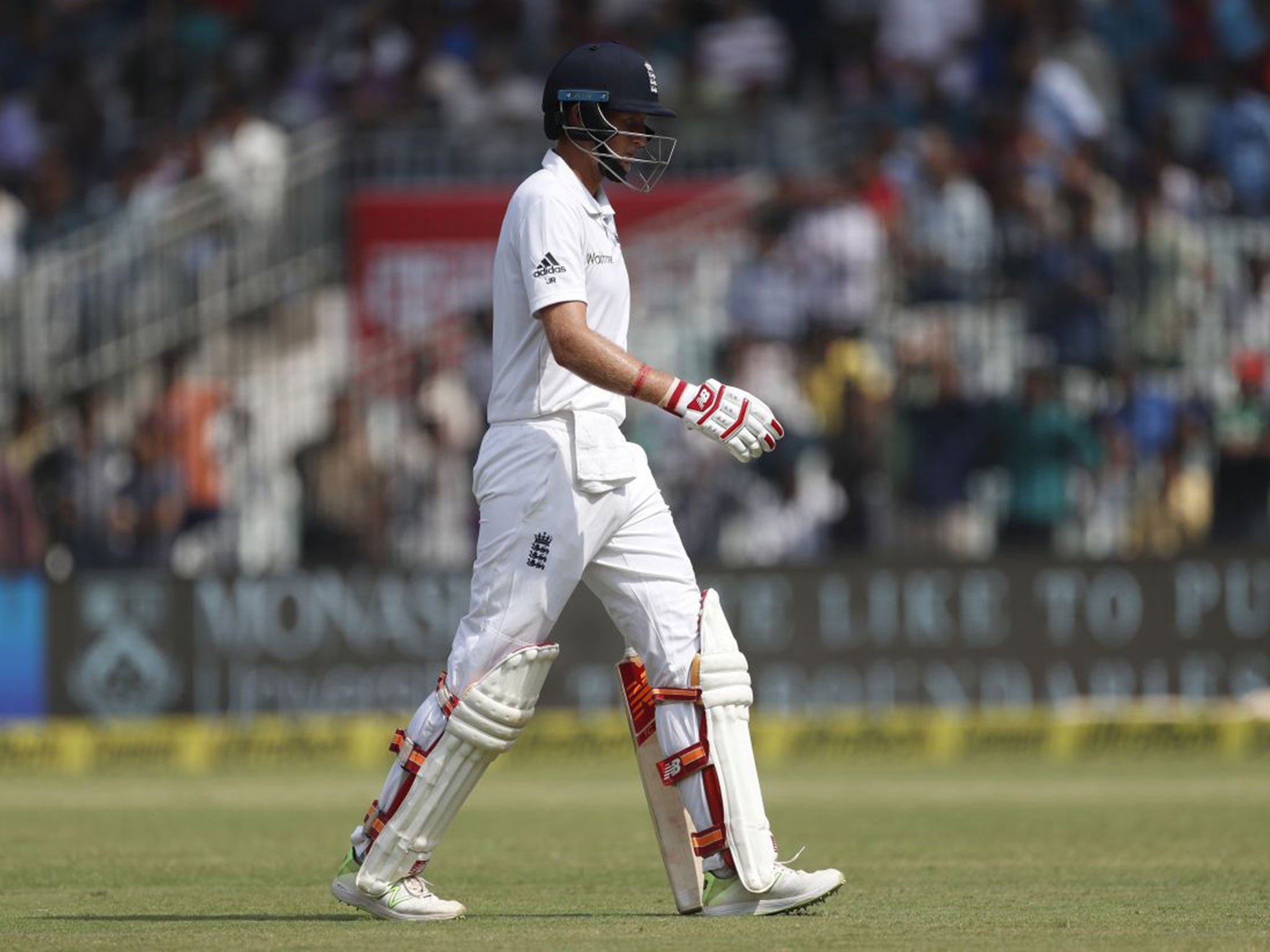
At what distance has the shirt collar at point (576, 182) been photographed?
6184mm

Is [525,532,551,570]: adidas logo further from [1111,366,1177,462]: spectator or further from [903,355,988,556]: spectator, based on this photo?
[1111,366,1177,462]: spectator

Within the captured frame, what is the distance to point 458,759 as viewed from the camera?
239 inches

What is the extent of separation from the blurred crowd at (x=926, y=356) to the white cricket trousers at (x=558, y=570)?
→ 26.1 feet

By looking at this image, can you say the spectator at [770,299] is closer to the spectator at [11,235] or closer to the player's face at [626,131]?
the spectator at [11,235]

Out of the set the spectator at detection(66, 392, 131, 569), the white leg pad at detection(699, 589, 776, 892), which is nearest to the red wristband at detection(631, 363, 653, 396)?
the white leg pad at detection(699, 589, 776, 892)

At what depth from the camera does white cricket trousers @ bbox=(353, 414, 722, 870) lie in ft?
19.8

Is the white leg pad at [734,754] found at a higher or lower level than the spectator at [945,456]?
lower

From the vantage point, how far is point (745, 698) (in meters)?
6.13

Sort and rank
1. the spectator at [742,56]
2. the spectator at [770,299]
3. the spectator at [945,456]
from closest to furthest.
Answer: the spectator at [945,456] → the spectator at [770,299] → the spectator at [742,56]

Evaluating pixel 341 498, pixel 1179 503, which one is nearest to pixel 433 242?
pixel 341 498

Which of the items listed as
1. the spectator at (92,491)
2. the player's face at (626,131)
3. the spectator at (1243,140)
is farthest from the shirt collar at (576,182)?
the spectator at (1243,140)

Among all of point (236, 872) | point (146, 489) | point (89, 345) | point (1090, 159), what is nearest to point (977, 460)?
point (1090, 159)

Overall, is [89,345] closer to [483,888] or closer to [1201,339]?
[1201,339]

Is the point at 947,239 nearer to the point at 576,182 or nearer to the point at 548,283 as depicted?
the point at 576,182
